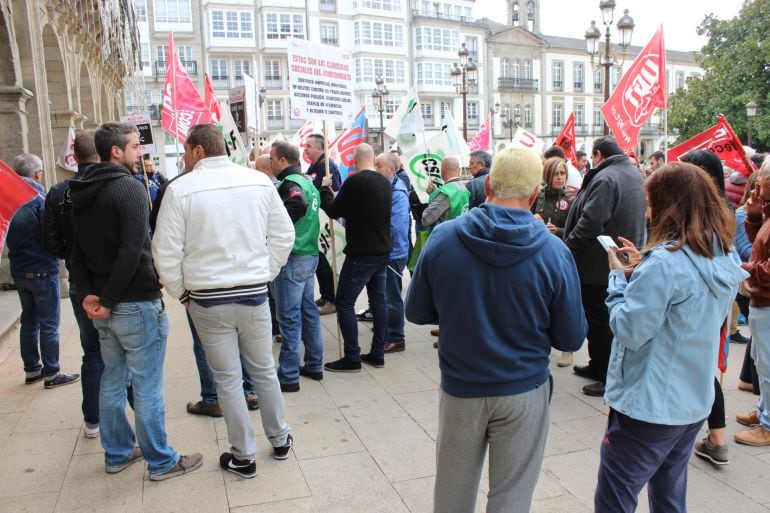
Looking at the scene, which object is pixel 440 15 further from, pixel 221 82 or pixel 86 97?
pixel 86 97

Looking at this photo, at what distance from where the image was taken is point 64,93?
43.3 feet

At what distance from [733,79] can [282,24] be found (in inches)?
1393

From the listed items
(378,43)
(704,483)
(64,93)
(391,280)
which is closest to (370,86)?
(378,43)

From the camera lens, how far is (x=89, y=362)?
4078 mm

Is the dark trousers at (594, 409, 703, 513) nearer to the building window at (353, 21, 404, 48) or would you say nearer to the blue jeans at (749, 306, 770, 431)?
the blue jeans at (749, 306, 770, 431)

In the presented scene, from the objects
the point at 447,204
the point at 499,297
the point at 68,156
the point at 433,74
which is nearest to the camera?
the point at 499,297

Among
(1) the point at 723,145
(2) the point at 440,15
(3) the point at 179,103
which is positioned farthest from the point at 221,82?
(1) the point at 723,145

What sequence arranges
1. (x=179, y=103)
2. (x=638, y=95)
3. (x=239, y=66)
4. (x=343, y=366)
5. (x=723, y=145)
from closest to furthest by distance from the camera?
(x=343, y=366) → (x=723, y=145) → (x=638, y=95) → (x=179, y=103) → (x=239, y=66)

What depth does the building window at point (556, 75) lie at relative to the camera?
6781cm

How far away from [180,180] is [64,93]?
458 inches

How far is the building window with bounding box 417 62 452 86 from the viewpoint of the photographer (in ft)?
Result: 193

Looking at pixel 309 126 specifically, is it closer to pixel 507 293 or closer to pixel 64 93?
pixel 64 93

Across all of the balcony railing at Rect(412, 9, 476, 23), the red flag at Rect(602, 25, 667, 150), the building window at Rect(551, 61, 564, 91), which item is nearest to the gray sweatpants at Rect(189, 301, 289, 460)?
the red flag at Rect(602, 25, 667, 150)

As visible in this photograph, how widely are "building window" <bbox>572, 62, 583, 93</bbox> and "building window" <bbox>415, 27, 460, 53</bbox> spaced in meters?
15.0
